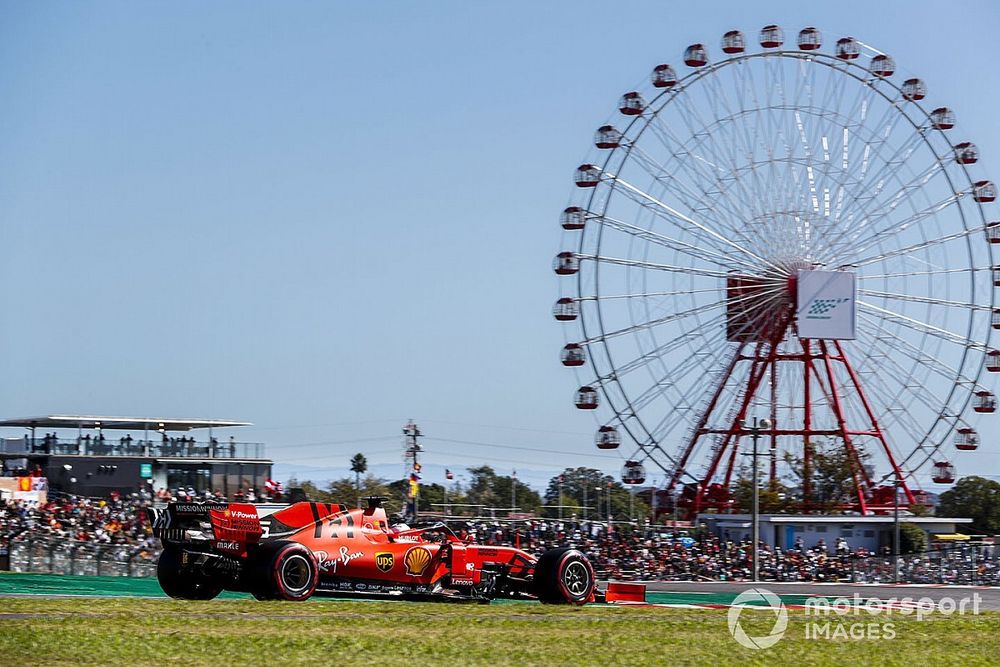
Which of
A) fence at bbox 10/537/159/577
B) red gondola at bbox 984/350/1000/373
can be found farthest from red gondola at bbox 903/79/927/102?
fence at bbox 10/537/159/577

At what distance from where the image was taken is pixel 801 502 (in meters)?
63.4

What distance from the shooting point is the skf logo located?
23844mm

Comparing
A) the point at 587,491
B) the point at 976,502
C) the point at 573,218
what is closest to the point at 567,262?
the point at 573,218

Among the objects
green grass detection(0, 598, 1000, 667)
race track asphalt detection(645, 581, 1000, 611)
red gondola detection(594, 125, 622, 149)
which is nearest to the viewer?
green grass detection(0, 598, 1000, 667)

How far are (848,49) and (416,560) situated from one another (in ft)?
127

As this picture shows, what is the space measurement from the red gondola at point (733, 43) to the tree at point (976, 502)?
5672 centimetres

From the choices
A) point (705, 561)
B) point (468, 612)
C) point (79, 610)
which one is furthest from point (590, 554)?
point (79, 610)

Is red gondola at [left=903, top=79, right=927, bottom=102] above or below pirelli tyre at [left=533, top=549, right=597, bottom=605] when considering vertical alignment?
above

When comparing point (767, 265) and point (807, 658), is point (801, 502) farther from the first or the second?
point (807, 658)

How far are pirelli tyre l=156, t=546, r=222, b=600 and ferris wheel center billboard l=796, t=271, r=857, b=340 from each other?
3699 centimetres

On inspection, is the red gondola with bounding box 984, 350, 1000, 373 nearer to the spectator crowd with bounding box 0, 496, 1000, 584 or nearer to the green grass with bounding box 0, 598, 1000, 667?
the spectator crowd with bounding box 0, 496, 1000, 584

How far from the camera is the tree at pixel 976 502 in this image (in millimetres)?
102750

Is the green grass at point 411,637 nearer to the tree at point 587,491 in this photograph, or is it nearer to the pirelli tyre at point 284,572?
the pirelli tyre at point 284,572

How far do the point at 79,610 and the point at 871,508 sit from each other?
1874 inches
